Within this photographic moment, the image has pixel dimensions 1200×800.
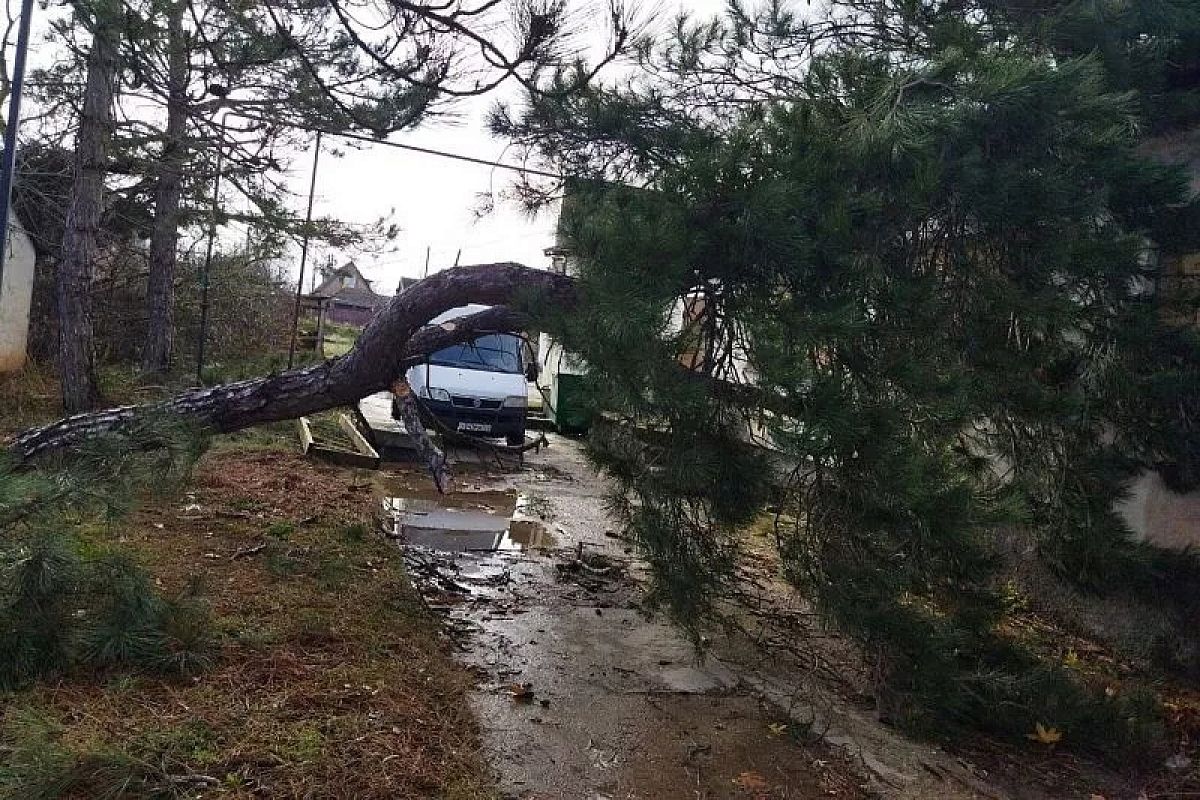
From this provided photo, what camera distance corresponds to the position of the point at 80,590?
344 cm

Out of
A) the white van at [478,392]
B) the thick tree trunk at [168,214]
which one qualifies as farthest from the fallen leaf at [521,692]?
the white van at [478,392]

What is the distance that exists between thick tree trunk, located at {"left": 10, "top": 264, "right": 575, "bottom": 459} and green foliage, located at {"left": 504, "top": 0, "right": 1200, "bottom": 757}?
1.10 meters

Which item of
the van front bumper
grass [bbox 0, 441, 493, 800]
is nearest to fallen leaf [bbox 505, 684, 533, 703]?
grass [bbox 0, 441, 493, 800]

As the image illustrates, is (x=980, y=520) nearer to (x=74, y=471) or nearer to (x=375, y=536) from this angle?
(x=74, y=471)

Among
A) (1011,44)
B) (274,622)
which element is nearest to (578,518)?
(274,622)

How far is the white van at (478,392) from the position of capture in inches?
443

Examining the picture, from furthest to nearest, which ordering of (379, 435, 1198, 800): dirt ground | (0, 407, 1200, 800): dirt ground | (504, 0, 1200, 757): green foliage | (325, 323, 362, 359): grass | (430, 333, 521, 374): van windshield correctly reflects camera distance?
1. (325, 323, 362, 359): grass
2. (430, 333, 521, 374): van windshield
3. (379, 435, 1198, 800): dirt ground
4. (504, 0, 1200, 757): green foliage
5. (0, 407, 1200, 800): dirt ground

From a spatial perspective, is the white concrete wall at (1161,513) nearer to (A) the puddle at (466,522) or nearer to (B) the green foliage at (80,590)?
(A) the puddle at (466,522)

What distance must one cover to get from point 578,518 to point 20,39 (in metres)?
5.89

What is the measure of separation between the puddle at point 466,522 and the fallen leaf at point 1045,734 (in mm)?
4081

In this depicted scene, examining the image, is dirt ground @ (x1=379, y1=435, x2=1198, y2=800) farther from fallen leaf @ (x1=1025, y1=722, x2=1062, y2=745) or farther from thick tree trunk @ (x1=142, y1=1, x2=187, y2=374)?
thick tree trunk @ (x1=142, y1=1, x2=187, y2=374)

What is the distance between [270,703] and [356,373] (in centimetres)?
259

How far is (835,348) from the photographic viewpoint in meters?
3.03

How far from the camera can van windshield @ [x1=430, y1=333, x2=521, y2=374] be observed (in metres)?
12.3
